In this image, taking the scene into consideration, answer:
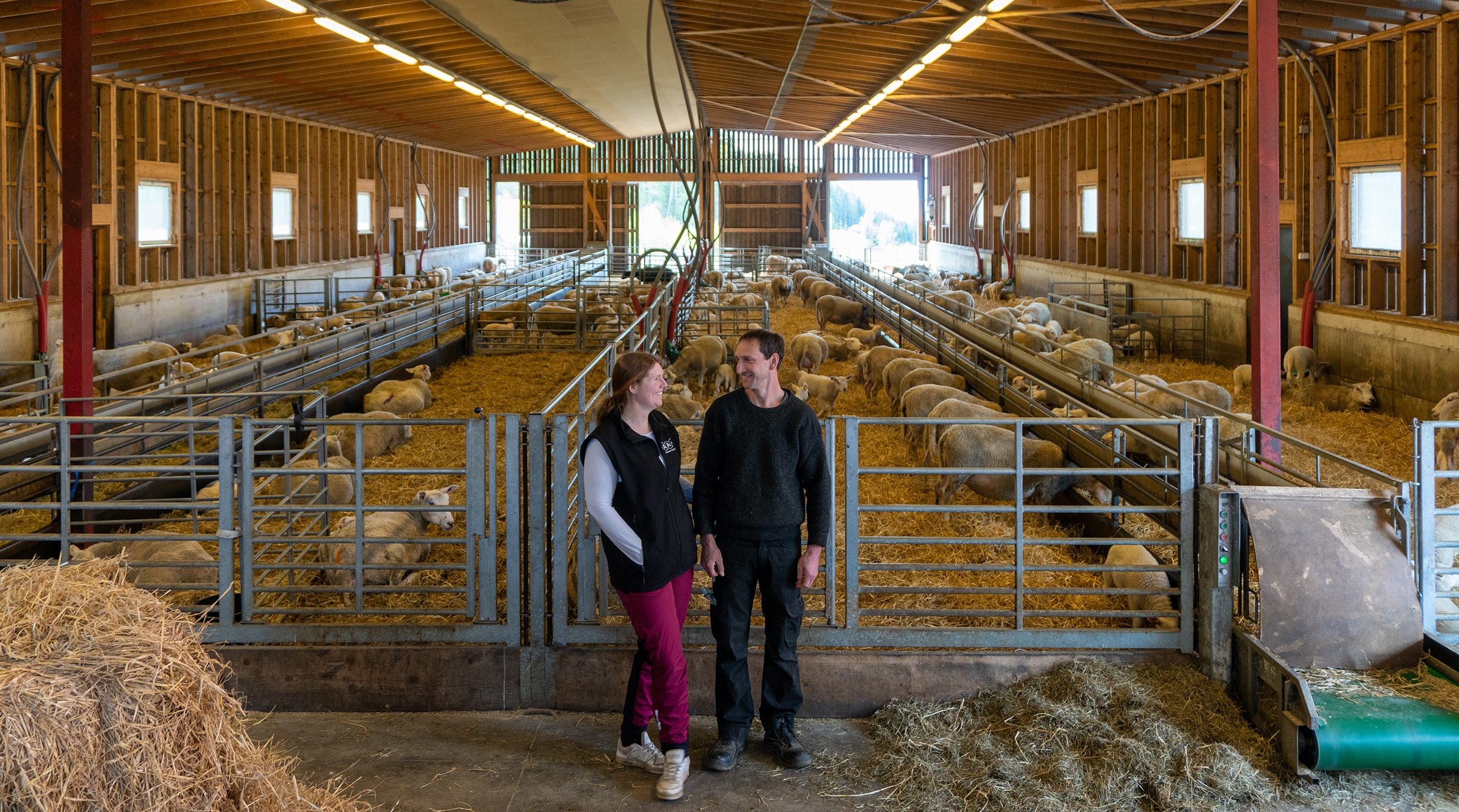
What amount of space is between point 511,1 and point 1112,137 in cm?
1422

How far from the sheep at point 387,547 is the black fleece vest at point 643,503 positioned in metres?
2.43

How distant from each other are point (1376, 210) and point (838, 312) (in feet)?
33.8

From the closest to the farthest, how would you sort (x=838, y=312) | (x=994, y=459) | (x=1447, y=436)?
1. (x=994, y=459)
2. (x=1447, y=436)
3. (x=838, y=312)

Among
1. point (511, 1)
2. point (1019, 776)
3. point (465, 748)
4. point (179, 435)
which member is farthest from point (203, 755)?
point (511, 1)

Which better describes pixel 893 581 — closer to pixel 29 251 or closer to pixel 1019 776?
pixel 1019 776

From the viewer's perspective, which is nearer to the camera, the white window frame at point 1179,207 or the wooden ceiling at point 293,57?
the wooden ceiling at point 293,57

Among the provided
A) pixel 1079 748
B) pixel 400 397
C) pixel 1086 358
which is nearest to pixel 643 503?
pixel 1079 748

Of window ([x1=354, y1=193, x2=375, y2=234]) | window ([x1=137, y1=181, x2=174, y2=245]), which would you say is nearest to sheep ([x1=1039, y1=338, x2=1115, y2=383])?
window ([x1=137, y1=181, x2=174, y2=245])

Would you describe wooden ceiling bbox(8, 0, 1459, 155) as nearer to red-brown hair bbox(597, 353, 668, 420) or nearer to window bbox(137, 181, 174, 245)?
window bbox(137, 181, 174, 245)

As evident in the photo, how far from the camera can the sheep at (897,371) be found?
13.3m

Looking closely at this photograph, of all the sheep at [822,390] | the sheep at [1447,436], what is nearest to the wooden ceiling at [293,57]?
the sheep at [822,390]

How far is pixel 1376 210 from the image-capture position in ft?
45.3

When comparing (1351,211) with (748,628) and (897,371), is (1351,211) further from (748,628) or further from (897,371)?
(748,628)

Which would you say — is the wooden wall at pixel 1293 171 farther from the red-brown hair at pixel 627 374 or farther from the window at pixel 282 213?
the window at pixel 282 213
